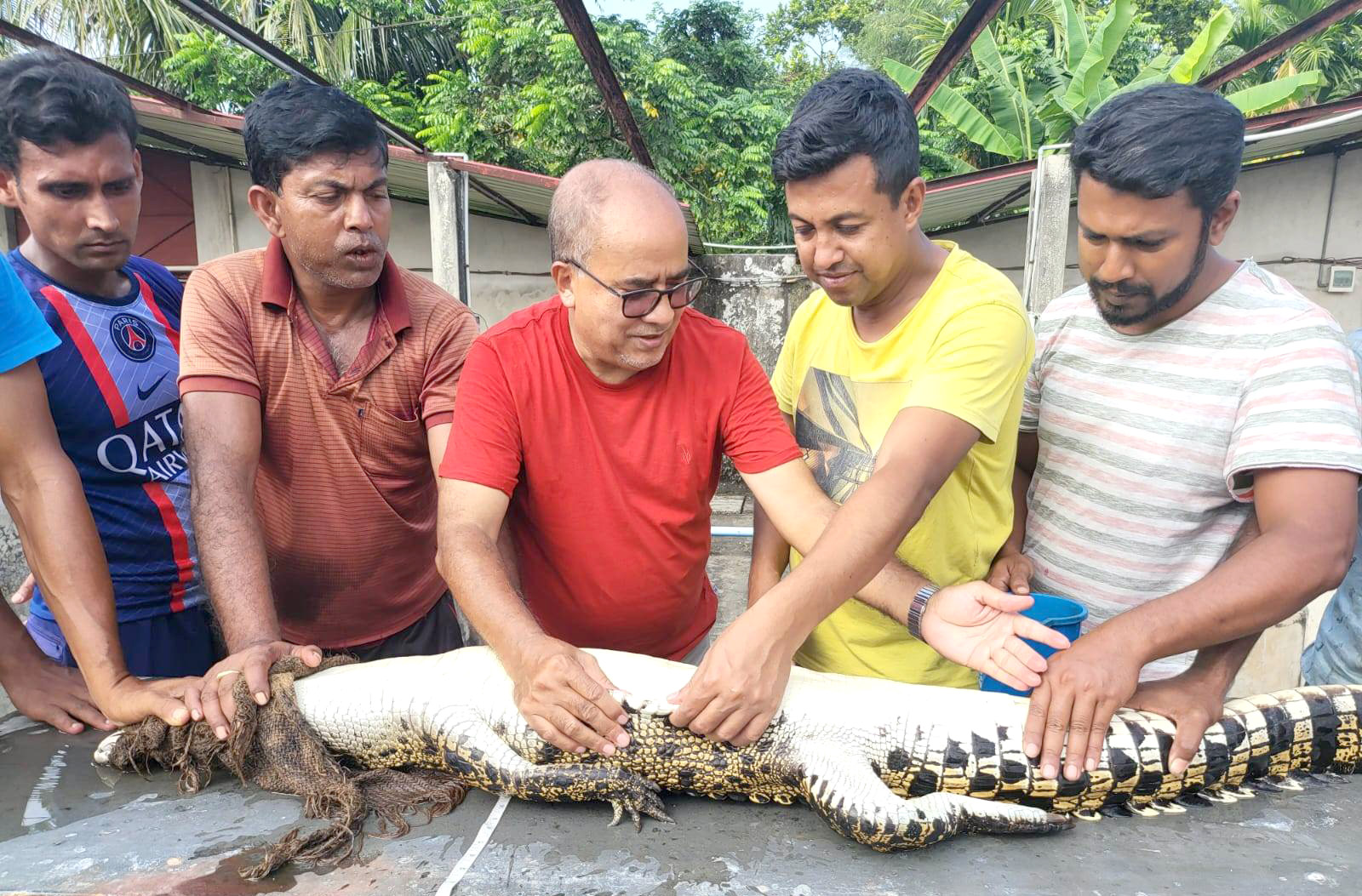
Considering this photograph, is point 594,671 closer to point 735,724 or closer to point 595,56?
point 735,724

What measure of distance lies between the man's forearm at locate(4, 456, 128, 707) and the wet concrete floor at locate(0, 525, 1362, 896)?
0.95 feet

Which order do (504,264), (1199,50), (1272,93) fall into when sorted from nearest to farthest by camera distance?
(1199,50) < (1272,93) < (504,264)

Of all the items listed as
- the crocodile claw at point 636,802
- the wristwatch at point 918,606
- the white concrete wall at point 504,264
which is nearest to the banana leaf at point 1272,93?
the white concrete wall at point 504,264

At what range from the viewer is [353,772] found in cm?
193

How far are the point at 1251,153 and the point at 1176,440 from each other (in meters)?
7.71

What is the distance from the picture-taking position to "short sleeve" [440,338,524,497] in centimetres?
182

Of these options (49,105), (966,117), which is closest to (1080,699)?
(49,105)

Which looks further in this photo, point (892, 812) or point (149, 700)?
point (149, 700)

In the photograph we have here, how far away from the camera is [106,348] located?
6.84ft

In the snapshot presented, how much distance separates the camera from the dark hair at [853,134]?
174cm

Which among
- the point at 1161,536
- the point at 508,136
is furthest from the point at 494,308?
the point at 1161,536

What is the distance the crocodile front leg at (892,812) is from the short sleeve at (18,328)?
1842 millimetres

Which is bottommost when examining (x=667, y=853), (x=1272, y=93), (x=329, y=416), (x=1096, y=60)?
(x=667, y=853)

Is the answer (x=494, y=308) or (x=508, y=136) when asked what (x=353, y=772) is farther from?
(x=508, y=136)
